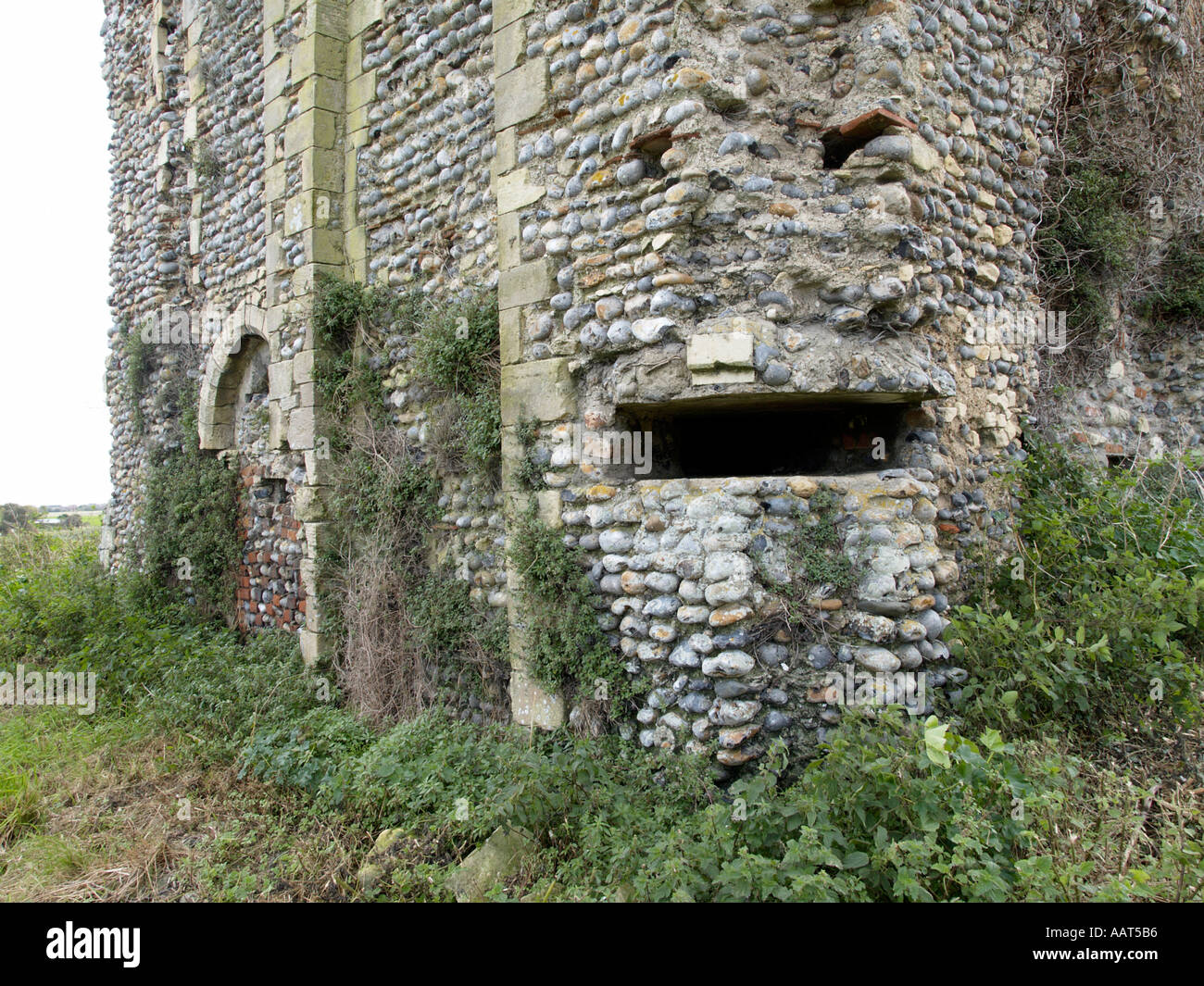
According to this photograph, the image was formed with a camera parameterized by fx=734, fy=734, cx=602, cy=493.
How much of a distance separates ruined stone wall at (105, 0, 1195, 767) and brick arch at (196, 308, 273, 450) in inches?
75.0

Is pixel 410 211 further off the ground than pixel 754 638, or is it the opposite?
pixel 410 211

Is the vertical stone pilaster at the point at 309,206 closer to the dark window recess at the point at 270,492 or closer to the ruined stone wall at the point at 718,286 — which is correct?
the ruined stone wall at the point at 718,286

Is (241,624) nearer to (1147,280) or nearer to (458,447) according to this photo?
(458,447)

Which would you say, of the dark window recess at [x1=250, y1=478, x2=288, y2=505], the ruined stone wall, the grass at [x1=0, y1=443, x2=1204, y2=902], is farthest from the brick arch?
the grass at [x1=0, y1=443, x2=1204, y2=902]

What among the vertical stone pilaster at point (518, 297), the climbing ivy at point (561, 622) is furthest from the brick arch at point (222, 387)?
the climbing ivy at point (561, 622)

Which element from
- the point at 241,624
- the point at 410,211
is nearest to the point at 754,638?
the point at 410,211

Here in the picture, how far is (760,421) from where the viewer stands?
15.6 feet

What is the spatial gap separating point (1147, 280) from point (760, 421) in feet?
13.5

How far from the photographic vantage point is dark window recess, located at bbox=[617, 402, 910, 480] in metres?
4.13

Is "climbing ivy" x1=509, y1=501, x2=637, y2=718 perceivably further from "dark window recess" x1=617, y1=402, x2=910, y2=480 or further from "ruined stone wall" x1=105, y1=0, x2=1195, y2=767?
"dark window recess" x1=617, y1=402, x2=910, y2=480

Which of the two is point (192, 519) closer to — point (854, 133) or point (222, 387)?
point (222, 387)

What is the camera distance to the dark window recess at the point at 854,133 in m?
3.53

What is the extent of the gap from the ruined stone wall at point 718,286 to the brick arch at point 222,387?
6.25ft
